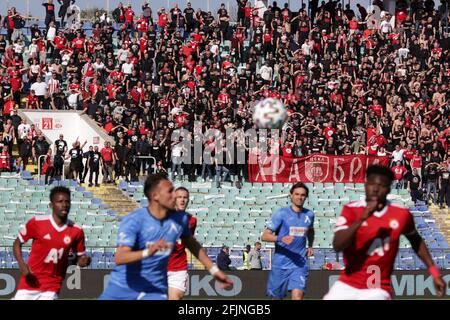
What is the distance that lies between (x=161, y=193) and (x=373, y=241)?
2.16 meters

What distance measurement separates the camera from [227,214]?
37844 mm

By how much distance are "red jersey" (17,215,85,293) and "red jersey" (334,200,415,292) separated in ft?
12.6

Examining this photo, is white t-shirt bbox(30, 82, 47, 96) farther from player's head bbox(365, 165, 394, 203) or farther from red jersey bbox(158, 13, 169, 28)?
player's head bbox(365, 165, 394, 203)

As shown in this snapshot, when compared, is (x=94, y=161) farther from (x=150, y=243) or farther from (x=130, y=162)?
(x=150, y=243)

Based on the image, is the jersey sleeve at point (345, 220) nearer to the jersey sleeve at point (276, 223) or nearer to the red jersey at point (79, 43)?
the jersey sleeve at point (276, 223)

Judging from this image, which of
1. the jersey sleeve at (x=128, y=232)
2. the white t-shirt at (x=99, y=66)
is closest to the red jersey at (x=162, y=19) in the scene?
the white t-shirt at (x=99, y=66)

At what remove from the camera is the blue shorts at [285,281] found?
18.2m

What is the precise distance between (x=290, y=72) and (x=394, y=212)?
31547 mm

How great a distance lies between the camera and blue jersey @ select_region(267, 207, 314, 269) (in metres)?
18.0

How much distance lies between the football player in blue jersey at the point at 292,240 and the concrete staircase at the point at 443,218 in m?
19.9

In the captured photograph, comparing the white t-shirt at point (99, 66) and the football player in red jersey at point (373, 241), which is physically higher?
the white t-shirt at point (99, 66)

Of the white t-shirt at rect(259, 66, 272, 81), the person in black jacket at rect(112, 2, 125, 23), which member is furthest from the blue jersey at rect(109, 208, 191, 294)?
the person in black jacket at rect(112, 2, 125, 23)

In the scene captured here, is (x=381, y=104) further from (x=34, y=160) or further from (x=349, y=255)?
(x=349, y=255)
